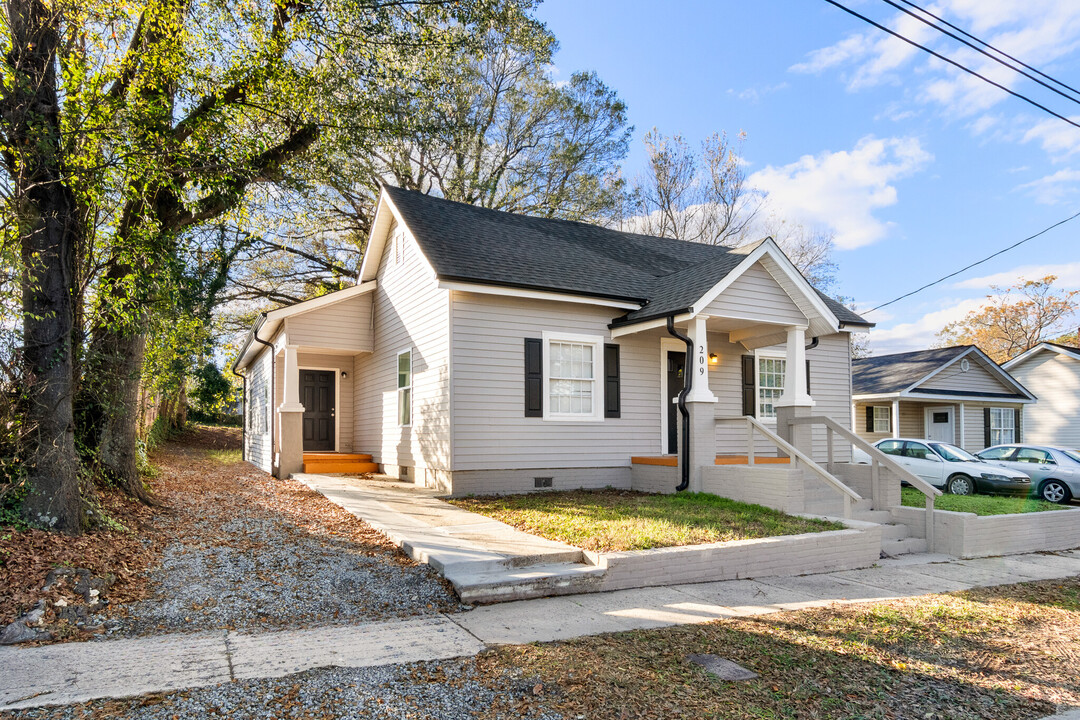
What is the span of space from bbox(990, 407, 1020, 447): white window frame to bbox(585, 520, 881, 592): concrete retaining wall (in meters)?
19.2

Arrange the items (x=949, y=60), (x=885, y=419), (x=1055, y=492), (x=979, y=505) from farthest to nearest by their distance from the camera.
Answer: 1. (x=885, y=419)
2. (x=1055, y=492)
3. (x=979, y=505)
4. (x=949, y=60)

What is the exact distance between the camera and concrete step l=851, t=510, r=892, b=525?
31.3 ft

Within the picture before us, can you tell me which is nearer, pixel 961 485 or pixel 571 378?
pixel 571 378

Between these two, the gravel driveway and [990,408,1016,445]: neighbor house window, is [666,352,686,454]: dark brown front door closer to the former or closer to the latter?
the gravel driveway

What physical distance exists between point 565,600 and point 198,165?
6.49 metres

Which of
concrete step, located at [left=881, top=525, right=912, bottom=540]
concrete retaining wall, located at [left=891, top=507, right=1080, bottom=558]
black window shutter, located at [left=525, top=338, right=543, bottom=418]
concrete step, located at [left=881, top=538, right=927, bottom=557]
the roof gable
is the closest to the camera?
concrete step, located at [left=881, top=538, right=927, bottom=557]

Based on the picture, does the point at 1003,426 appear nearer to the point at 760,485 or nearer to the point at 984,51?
the point at 760,485

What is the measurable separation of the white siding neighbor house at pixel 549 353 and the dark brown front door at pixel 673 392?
0.13 feet

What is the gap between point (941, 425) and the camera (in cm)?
2294

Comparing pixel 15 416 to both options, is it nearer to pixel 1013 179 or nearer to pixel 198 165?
pixel 198 165

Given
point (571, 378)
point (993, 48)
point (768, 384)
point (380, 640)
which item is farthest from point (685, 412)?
point (380, 640)

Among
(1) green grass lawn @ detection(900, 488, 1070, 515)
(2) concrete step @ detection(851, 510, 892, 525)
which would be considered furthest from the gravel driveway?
(1) green grass lawn @ detection(900, 488, 1070, 515)

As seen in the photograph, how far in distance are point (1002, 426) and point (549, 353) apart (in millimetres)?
20793

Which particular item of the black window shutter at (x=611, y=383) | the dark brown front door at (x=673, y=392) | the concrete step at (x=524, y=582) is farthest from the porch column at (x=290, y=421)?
the concrete step at (x=524, y=582)
